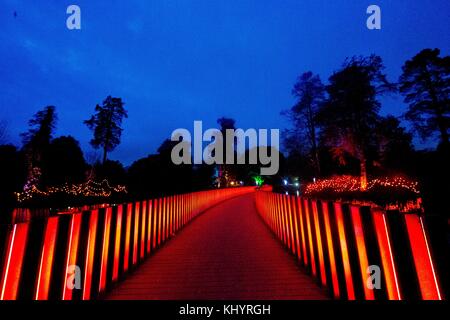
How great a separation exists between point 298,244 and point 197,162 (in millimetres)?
44888

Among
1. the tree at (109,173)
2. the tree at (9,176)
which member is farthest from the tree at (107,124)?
the tree at (9,176)

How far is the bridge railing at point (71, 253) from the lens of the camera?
2.00 meters

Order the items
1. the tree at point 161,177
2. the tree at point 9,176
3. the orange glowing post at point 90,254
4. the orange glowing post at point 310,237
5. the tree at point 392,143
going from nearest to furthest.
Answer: the orange glowing post at point 90,254 → the orange glowing post at point 310,237 → the tree at point 9,176 → the tree at point 392,143 → the tree at point 161,177

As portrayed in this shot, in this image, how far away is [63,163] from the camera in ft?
91.4

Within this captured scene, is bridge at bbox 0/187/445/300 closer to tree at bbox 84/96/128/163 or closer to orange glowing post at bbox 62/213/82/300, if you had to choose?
orange glowing post at bbox 62/213/82/300

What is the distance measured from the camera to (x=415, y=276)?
6.37 ft

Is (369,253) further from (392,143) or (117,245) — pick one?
(392,143)

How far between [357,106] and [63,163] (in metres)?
32.8

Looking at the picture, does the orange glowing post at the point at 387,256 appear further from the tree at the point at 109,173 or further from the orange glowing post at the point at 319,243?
the tree at the point at 109,173

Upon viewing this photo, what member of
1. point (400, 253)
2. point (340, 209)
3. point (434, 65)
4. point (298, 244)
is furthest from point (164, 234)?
point (434, 65)

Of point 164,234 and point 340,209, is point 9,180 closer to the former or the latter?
point 164,234

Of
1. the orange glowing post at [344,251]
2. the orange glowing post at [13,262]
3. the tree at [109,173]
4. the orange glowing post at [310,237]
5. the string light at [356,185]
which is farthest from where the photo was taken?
the tree at [109,173]

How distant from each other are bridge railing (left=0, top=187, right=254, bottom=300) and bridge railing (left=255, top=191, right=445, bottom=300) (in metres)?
3.02

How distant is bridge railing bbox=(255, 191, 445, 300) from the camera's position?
1894 mm
